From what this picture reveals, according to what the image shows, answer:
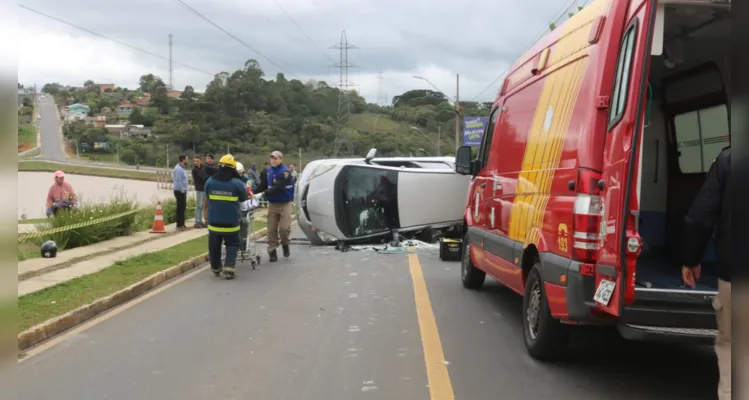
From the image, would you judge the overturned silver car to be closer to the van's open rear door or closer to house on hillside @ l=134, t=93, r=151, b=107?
the van's open rear door

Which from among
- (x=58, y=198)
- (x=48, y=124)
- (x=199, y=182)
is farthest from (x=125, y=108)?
(x=48, y=124)

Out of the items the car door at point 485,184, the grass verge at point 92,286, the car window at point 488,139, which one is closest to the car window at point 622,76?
the car door at point 485,184

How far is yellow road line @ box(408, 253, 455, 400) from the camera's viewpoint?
4.97 m

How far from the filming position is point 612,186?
175 inches

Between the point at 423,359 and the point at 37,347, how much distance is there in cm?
384

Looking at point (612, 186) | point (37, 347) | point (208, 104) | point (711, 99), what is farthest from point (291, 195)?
point (208, 104)

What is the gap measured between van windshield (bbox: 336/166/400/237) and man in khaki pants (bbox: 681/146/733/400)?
35.8 feet

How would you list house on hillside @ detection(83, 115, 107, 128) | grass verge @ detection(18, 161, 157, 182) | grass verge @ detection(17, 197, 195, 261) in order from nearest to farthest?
grass verge @ detection(17, 197, 195, 261) < house on hillside @ detection(83, 115, 107, 128) < grass verge @ detection(18, 161, 157, 182)

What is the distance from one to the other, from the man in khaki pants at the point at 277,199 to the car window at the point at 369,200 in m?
2.34

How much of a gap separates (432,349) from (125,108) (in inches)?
1629

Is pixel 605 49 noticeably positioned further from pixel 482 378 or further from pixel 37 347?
pixel 37 347

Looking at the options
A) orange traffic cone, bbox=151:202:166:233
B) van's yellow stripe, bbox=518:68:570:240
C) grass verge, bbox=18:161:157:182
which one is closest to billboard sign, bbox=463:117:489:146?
orange traffic cone, bbox=151:202:166:233

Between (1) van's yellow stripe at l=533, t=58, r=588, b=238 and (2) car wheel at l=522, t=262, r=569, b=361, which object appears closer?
(1) van's yellow stripe at l=533, t=58, r=588, b=238

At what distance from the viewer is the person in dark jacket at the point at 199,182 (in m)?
16.9
